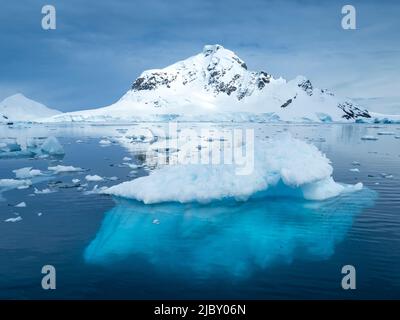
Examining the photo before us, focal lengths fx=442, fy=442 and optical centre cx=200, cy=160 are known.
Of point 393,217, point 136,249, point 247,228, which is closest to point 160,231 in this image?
point 136,249

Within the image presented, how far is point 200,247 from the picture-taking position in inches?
434

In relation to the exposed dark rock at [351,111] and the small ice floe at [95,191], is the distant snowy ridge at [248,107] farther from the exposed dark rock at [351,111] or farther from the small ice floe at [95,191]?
the small ice floe at [95,191]

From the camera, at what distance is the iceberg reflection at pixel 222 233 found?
10.2 meters

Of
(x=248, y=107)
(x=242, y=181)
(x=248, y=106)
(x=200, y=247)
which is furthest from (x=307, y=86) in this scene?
(x=200, y=247)

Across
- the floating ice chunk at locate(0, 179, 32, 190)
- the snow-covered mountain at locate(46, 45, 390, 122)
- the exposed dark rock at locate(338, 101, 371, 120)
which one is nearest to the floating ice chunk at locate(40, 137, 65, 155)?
the floating ice chunk at locate(0, 179, 32, 190)

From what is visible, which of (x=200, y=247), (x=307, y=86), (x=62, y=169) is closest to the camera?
(x=200, y=247)

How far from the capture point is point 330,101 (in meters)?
161

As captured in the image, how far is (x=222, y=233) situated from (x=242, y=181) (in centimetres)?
355

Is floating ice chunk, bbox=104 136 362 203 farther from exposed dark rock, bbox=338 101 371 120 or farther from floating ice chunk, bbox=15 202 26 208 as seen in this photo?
exposed dark rock, bbox=338 101 371 120

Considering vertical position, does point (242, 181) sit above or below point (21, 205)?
above

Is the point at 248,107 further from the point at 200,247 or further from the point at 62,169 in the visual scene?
the point at 200,247

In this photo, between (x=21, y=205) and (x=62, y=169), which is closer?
(x=21, y=205)

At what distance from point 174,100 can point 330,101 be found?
206ft

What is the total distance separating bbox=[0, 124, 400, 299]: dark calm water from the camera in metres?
8.74
